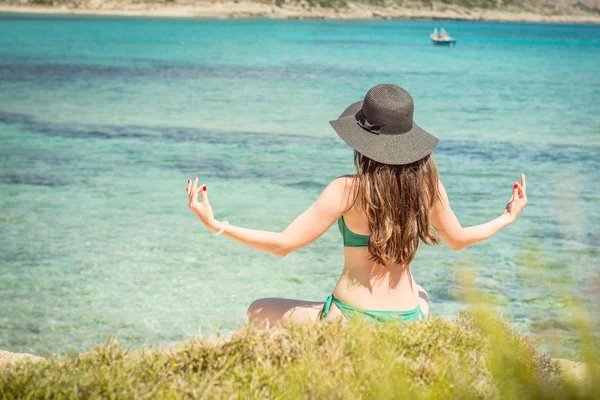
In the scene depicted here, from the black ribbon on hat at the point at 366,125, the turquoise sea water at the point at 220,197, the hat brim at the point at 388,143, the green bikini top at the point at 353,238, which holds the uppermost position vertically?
the black ribbon on hat at the point at 366,125

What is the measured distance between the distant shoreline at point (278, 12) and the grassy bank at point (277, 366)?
139 m

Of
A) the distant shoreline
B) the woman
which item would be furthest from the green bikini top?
the distant shoreline

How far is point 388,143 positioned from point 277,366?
4.15 ft

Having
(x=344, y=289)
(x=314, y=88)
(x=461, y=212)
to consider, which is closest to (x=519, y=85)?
(x=314, y=88)

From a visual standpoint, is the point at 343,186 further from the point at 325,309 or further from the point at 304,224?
the point at 325,309

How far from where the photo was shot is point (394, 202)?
374cm

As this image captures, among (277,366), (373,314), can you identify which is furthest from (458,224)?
(277,366)

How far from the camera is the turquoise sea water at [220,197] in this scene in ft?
23.7

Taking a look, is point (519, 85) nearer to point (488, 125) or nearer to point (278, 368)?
point (488, 125)

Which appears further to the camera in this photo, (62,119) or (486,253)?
(62,119)

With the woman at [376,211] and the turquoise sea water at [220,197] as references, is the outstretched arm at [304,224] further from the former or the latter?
the turquoise sea water at [220,197]

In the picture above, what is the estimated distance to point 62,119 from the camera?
20.4 meters

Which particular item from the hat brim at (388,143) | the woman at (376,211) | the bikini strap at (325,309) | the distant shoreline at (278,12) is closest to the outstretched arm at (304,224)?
the woman at (376,211)

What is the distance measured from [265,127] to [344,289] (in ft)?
52.3
